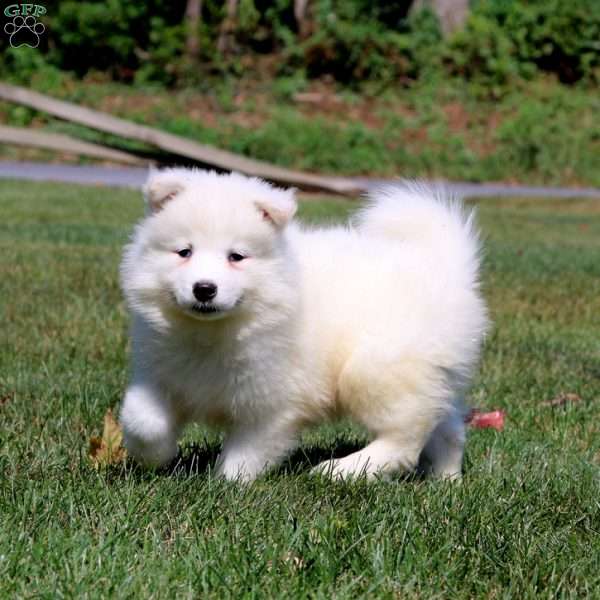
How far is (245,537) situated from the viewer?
9.23ft

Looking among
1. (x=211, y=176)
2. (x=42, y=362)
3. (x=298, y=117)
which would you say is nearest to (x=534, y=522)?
(x=211, y=176)

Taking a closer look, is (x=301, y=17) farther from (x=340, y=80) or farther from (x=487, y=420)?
(x=487, y=420)

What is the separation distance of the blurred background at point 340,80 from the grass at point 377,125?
0.03 m

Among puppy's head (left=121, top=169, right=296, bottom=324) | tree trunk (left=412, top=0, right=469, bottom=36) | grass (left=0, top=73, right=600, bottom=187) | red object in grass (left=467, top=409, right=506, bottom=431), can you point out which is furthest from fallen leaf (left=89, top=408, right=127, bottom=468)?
tree trunk (left=412, top=0, right=469, bottom=36)

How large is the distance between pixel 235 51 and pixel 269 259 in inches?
825

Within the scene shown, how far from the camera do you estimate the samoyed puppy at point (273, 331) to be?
336 centimetres

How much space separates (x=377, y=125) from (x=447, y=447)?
17832 mm

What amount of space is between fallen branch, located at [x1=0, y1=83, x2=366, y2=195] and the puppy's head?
11708 millimetres

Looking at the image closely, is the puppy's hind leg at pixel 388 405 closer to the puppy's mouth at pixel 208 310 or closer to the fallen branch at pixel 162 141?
the puppy's mouth at pixel 208 310

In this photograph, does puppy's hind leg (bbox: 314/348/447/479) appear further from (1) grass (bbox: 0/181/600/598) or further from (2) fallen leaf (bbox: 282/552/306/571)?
(2) fallen leaf (bbox: 282/552/306/571)

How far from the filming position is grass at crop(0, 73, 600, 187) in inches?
778

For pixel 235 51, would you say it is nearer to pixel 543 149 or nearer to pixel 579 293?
pixel 543 149

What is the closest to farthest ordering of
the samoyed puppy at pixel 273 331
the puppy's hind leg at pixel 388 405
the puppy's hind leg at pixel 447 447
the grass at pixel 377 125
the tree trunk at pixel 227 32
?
the samoyed puppy at pixel 273 331 < the puppy's hind leg at pixel 388 405 < the puppy's hind leg at pixel 447 447 < the grass at pixel 377 125 < the tree trunk at pixel 227 32

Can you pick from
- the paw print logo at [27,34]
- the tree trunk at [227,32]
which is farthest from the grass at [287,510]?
the tree trunk at [227,32]
